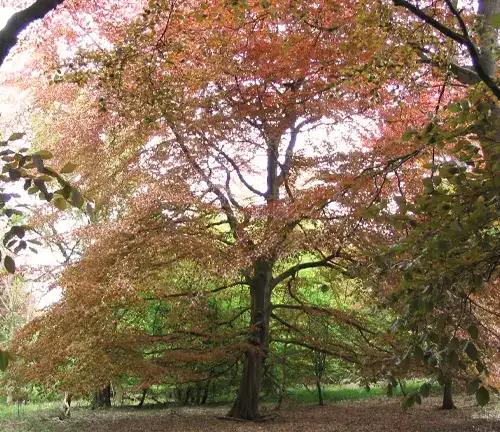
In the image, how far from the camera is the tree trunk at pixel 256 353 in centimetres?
872

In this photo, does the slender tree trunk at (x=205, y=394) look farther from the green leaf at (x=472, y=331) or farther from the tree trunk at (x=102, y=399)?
the green leaf at (x=472, y=331)

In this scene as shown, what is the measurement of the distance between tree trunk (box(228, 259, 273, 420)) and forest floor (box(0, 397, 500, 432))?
371 millimetres

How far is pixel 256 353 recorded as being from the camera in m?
8.74

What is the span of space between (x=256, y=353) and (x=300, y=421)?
140cm

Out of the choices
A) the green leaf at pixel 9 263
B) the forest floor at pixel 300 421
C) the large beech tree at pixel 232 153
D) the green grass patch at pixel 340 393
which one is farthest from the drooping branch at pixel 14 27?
the green grass patch at pixel 340 393

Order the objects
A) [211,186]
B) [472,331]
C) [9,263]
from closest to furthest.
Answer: [9,263] → [472,331] → [211,186]

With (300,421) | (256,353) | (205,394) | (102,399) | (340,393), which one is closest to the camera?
(256,353)

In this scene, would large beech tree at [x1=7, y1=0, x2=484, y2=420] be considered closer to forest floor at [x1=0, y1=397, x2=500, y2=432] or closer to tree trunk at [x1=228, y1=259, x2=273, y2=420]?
tree trunk at [x1=228, y1=259, x2=273, y2=420]

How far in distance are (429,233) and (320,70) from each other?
443 cm

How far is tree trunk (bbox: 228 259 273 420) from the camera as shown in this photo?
8.72 meters

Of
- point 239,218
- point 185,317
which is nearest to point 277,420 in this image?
point 185,317

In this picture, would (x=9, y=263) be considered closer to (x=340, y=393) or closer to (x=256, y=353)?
(x=256, y=353)

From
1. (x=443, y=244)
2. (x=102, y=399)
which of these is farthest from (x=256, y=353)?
(x=443, y=244)

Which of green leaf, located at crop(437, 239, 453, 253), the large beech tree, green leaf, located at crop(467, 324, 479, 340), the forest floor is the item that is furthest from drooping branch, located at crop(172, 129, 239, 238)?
green leaf, located at crop(467, 324, 479, 340)
